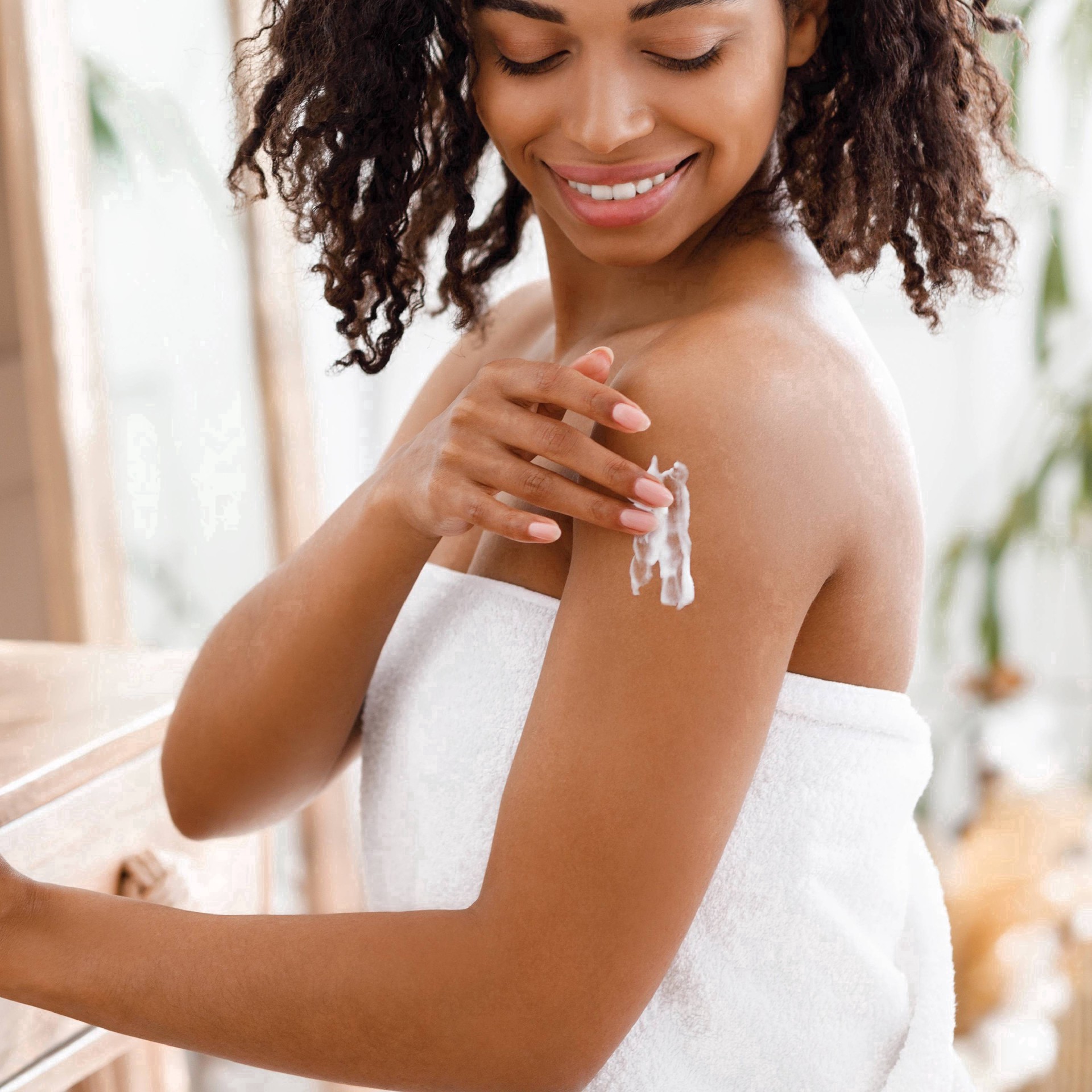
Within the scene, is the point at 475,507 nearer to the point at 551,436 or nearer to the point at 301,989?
the point at 551,436

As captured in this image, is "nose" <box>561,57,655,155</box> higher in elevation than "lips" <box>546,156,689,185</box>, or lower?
higher

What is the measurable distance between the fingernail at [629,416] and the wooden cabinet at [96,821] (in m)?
0.44

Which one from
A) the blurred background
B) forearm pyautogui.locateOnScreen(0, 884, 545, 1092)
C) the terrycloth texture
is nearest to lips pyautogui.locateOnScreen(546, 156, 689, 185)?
the terrycloth texture

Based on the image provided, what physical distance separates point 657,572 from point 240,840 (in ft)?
1.80

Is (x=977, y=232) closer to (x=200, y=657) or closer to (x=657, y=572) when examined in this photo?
(x=657, y=572)

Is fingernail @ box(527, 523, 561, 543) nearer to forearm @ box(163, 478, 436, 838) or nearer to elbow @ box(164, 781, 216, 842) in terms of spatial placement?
forearm @ box(163, 478, 436, 838)

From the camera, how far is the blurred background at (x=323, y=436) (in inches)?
61.7

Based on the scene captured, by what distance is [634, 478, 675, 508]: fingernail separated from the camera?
591 mm

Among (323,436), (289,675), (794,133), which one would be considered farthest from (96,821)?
(323,436)

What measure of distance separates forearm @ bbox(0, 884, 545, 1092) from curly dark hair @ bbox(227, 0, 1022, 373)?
16.2 inches

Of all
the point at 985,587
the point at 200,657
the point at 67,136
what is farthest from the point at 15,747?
the point at 985,587

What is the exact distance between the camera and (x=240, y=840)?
3.33 ft

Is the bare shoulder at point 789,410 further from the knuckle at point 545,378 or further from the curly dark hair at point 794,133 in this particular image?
the curly dark hair at point 794,133

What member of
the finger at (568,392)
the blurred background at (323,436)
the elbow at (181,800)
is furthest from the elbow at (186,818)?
the blurred background at (323,436)
